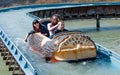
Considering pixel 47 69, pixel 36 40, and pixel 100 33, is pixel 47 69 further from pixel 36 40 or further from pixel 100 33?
pixel 100 33

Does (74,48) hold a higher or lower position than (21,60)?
higher

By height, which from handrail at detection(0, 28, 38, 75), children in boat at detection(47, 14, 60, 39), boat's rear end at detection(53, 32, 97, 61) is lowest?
handrail at detection(0, 28, 38, 75)

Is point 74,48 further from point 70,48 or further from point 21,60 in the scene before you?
point 21,60

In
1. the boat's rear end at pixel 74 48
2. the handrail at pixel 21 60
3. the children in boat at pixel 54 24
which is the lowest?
the handrail at pixel 21 60

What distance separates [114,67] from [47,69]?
74.1 inches

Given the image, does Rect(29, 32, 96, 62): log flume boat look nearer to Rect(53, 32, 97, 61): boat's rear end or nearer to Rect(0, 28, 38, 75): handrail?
Rect(53, 32, 97, 61): boat's rear end

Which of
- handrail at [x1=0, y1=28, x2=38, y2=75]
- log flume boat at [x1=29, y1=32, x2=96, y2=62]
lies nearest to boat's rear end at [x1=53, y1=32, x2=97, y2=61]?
log flume boat at [x1=29, y1=32, x2=96, y2=62]

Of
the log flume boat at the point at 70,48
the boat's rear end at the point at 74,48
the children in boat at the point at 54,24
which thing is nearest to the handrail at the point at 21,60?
the log flume boat at the point at 70,48

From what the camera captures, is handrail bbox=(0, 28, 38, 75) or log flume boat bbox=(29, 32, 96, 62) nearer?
handrail bbox=(0, 28, 38, 75)

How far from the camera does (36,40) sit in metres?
11.4

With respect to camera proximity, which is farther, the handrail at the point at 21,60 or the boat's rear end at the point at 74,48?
the boat's rear end at the point at 74,48

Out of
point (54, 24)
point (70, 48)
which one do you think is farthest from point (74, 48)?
point (54, 24)

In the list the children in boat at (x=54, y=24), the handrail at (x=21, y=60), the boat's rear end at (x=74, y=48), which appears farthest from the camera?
the children in boat at (x=54, y=24)

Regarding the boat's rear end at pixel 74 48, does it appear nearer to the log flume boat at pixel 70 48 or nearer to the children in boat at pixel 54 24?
the log flume boat at pixel 70 48
